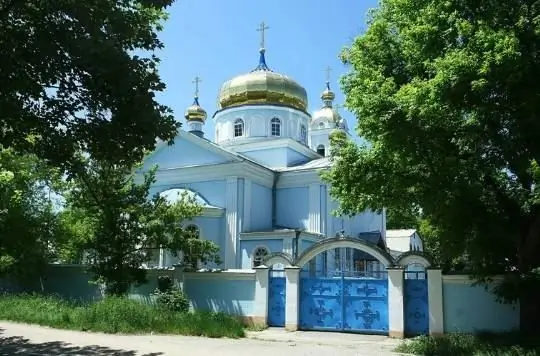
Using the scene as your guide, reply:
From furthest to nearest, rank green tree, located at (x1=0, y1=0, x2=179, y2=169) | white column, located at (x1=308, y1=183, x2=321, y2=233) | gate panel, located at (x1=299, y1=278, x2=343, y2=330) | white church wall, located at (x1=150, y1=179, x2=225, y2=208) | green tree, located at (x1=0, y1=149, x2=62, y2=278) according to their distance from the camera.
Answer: white column, located at (x1=308, y1=183, x2=321, y2=233) < white church wall, located at (x1=150, y1=179, x2=225, y2=208) < green tree, located at (x1=0, y1=149, x2=62, y2=278) < gate panel, located at (x1=299, y1=278, x2=343, y2=330) < green tree, located at (x1=0, y1=0, x2=179, y2=169)

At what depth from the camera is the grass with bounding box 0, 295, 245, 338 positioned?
1352cm

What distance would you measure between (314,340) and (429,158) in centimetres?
486

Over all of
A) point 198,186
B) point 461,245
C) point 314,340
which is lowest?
point 314,340

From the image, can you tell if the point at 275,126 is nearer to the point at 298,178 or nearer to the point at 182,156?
the point at 298,178

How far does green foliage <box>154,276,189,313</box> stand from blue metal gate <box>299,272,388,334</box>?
128 inches

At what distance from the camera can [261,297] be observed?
49.7 ft

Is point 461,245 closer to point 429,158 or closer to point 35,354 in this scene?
point 429,158

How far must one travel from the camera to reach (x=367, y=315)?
14.2 metres

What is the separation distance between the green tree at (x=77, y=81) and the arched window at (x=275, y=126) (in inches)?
865

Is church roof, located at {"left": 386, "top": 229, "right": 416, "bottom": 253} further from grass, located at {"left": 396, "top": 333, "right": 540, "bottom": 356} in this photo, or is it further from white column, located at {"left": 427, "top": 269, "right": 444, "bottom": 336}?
grass, located at {"left": 396, "top": 333, "right": 540, "bottom": 356}

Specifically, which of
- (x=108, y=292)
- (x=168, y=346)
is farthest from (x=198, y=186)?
(x=168, y=346)

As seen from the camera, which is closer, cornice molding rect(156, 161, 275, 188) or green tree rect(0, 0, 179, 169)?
green tree rect(0, 0, 179, 169)

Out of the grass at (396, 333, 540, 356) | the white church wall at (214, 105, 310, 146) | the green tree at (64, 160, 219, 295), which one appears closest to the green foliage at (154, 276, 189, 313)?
the green tree at (64, 160, 219, 295)

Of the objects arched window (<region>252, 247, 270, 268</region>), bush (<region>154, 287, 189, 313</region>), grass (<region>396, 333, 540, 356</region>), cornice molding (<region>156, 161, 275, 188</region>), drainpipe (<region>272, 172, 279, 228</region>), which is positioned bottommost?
grass (<region>396, 333, 540, 356</region>)
